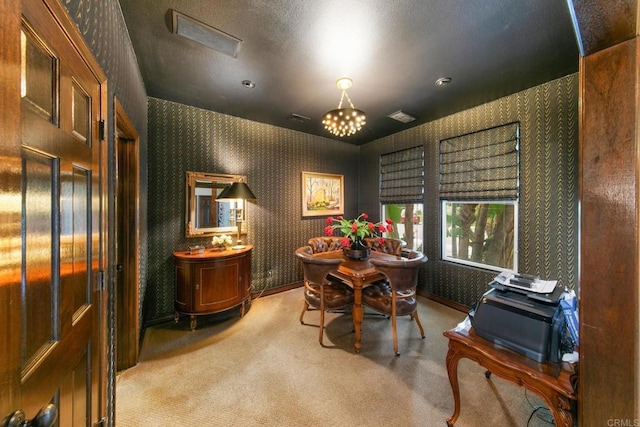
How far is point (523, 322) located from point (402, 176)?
126 inches

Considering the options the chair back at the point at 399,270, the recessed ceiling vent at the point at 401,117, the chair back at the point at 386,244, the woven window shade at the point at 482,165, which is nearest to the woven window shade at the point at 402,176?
the woven window shade at the point at 482,165

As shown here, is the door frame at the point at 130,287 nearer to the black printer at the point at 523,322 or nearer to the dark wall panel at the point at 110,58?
the dark wall panel at the point at 110,58

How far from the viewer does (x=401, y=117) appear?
3533 millimetres

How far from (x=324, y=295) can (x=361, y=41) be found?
7.89 ft

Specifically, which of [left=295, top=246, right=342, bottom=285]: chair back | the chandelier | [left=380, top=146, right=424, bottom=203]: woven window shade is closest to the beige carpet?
[left=295, top=246, right=342, bottom=285]: chair back

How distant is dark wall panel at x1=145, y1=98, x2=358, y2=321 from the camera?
2.99m

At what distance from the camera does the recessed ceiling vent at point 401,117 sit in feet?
11.1

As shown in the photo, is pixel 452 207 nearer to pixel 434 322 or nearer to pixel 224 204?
pixel 434 322

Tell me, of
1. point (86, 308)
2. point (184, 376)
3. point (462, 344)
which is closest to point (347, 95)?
point (462, 344)

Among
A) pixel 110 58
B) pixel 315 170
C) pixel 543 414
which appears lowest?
pixel 543 414

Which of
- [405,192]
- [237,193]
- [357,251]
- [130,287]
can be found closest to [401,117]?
[405,192]

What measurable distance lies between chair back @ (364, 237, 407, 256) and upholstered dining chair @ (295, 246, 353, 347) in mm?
1041

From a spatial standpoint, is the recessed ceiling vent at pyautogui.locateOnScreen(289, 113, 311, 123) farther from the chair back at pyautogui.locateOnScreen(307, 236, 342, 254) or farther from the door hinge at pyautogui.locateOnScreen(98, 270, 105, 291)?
the door hinge at pyautogui.locateOnScreen(98, 270, 105, 291)

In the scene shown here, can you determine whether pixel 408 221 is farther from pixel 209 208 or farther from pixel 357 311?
pixel 209 208
